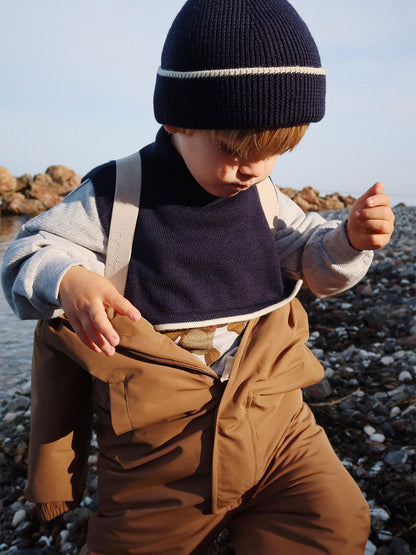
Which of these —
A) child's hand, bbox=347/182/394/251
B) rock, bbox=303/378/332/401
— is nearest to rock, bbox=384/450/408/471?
rock, bbox=303/378/332/401

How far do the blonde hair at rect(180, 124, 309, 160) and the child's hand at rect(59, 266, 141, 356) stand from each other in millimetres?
645

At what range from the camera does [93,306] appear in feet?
5.57

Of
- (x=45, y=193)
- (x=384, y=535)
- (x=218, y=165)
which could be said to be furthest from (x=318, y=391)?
(x=45, y=193)

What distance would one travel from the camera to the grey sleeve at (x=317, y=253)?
2.30 m

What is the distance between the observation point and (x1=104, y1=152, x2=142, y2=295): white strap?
82.2 inches

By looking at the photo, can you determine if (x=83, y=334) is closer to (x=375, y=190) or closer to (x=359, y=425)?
(x=375, y=190)

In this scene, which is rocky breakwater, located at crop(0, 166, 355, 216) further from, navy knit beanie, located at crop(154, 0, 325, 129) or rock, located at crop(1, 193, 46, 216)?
navy knit beanie, located at crop(154, 0, 325, 129)

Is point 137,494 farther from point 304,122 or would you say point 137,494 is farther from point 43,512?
point 304,122

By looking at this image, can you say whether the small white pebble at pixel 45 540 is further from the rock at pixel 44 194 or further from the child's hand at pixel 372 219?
the rock at pixel 44 194

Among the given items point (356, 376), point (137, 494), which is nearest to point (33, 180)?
point (356, 376)

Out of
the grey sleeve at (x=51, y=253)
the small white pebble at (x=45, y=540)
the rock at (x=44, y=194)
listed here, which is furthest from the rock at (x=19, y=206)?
the grey sleeve at (x=51, y=253)

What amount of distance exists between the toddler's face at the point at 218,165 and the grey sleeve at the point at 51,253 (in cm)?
45

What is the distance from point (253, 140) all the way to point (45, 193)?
1852cm

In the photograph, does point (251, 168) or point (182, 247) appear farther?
point (182, 247)
